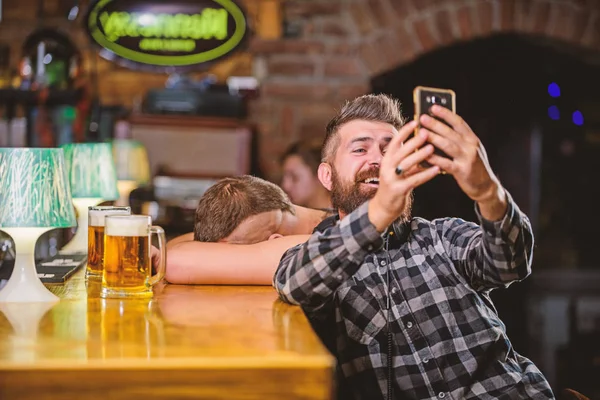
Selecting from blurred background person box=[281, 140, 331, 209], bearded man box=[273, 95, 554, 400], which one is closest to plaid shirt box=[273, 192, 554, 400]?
bearded man box=[273, 95, 554, 400]

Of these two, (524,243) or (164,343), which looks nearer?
(164,343)

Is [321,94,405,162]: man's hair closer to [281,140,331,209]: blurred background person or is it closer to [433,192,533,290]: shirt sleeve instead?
[433,192,533,290]: shirt sleeve

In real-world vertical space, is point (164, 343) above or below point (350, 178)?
below

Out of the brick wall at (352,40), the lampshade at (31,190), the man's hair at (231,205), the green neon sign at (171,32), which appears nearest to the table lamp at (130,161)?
the green neon sign at (171,32)

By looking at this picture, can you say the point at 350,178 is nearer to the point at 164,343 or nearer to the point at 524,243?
the point at 524,243

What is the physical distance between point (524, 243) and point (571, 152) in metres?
7.40

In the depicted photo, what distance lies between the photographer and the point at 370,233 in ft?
4.44

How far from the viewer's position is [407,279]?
65.0 inches

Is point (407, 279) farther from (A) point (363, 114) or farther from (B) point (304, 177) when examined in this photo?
(B) point (304, 177)

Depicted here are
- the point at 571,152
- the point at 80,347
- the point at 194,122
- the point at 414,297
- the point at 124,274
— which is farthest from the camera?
the point at 571,152

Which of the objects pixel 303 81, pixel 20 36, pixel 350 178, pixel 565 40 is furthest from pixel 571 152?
pixel 350 178

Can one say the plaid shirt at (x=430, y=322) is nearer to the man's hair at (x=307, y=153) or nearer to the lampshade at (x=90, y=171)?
the lampshade at (x=90, y=171)

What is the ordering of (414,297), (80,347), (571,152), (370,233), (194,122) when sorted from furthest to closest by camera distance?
(571,152), (194,122), (414,297), (370,233), (80,347)

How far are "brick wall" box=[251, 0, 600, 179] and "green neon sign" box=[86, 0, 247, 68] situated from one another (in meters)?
0.45
